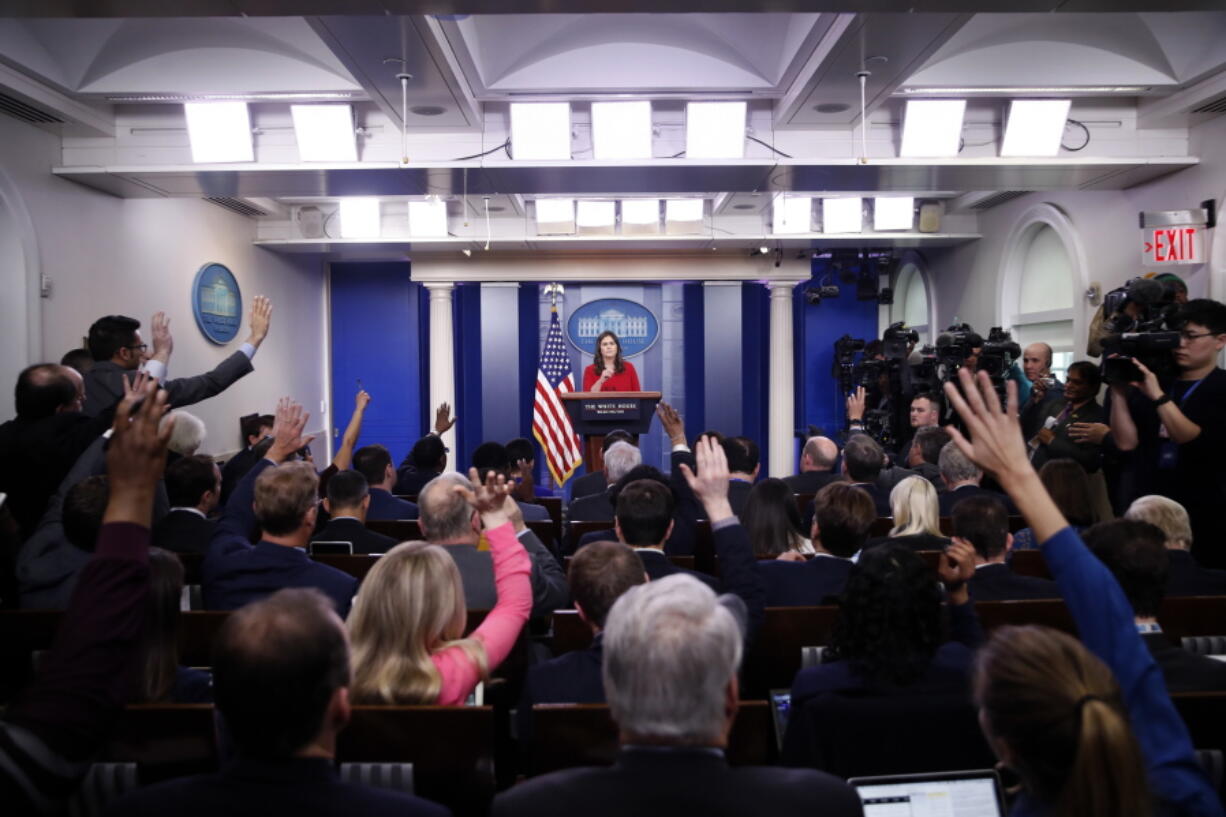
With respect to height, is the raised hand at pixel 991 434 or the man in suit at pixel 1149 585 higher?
the raised hand at pixel 991 434

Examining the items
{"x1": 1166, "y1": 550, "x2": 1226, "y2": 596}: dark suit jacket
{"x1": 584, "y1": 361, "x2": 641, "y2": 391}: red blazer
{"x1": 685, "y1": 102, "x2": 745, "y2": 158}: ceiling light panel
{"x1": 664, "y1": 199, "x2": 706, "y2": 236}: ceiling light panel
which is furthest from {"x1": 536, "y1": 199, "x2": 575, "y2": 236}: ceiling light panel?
{"x1": 1166, "y1": 550, "x2": 1226, "y2": 596}: dark suit jacket

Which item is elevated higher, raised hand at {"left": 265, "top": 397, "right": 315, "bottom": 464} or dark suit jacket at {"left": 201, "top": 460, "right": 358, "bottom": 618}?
raised hand at {"left": 265, "top": 397, "right": 315, "bottom": 464}

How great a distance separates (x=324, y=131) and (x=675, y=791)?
5.21m

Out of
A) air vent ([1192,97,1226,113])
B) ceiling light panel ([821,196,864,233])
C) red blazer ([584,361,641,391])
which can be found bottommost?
red blazer ([584,361,641,391])

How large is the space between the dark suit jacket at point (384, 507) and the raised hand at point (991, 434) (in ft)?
12.1

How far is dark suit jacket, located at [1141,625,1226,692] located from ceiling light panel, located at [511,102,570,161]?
4.31 metres

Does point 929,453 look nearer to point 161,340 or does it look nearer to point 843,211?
point 843,211

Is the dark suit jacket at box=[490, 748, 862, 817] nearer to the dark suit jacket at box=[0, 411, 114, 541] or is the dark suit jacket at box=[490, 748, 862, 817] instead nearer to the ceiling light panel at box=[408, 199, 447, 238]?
the dark suit jacket at box=[0, 411, 114, 541]

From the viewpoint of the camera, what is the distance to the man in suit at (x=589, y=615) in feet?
6.84

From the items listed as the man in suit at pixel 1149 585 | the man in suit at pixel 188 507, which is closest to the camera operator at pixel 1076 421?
the man in suit at pixel 1149 585

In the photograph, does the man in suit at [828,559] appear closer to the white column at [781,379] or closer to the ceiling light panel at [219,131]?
the ceiling light panel at [219,131]

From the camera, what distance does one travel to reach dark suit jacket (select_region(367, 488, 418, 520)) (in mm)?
4699

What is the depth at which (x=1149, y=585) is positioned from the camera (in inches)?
80.7

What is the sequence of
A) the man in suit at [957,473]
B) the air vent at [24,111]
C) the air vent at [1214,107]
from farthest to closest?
the air vent at [1214,107] < the air vent at [24,111] < the man in suit at [957,473]
